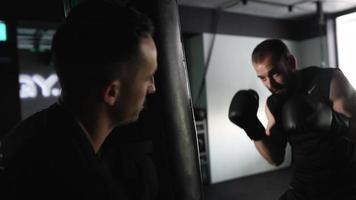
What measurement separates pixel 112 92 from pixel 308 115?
3.30 ft

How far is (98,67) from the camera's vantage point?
2.11 feet

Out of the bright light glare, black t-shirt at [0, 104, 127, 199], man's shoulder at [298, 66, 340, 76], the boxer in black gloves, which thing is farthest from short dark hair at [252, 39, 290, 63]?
the bright light glare

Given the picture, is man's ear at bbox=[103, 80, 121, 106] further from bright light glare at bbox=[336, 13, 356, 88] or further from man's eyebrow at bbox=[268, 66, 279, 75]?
bright light glare at bbox=[336, 13, 356, 88]

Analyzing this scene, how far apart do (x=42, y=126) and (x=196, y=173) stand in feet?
1.42

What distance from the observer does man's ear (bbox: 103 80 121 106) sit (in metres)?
0.67

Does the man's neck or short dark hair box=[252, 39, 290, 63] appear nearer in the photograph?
the man's neck

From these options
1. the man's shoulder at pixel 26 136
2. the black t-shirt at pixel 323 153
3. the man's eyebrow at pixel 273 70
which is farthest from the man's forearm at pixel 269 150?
the man's shoulder at pixel 26 136

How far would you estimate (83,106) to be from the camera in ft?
2.20

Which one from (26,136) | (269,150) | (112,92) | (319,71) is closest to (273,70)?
(319,71)

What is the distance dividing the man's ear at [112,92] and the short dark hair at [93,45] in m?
0.01

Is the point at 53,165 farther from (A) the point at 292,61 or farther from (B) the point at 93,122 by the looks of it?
(A) the point at 292,61

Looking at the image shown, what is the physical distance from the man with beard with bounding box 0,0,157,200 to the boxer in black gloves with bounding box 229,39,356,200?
931 millimetres

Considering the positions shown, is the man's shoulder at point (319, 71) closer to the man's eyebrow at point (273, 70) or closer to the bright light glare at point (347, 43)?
the man's eyebrow at point (273, 70)

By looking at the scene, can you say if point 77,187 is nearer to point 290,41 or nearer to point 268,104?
point 268,104
